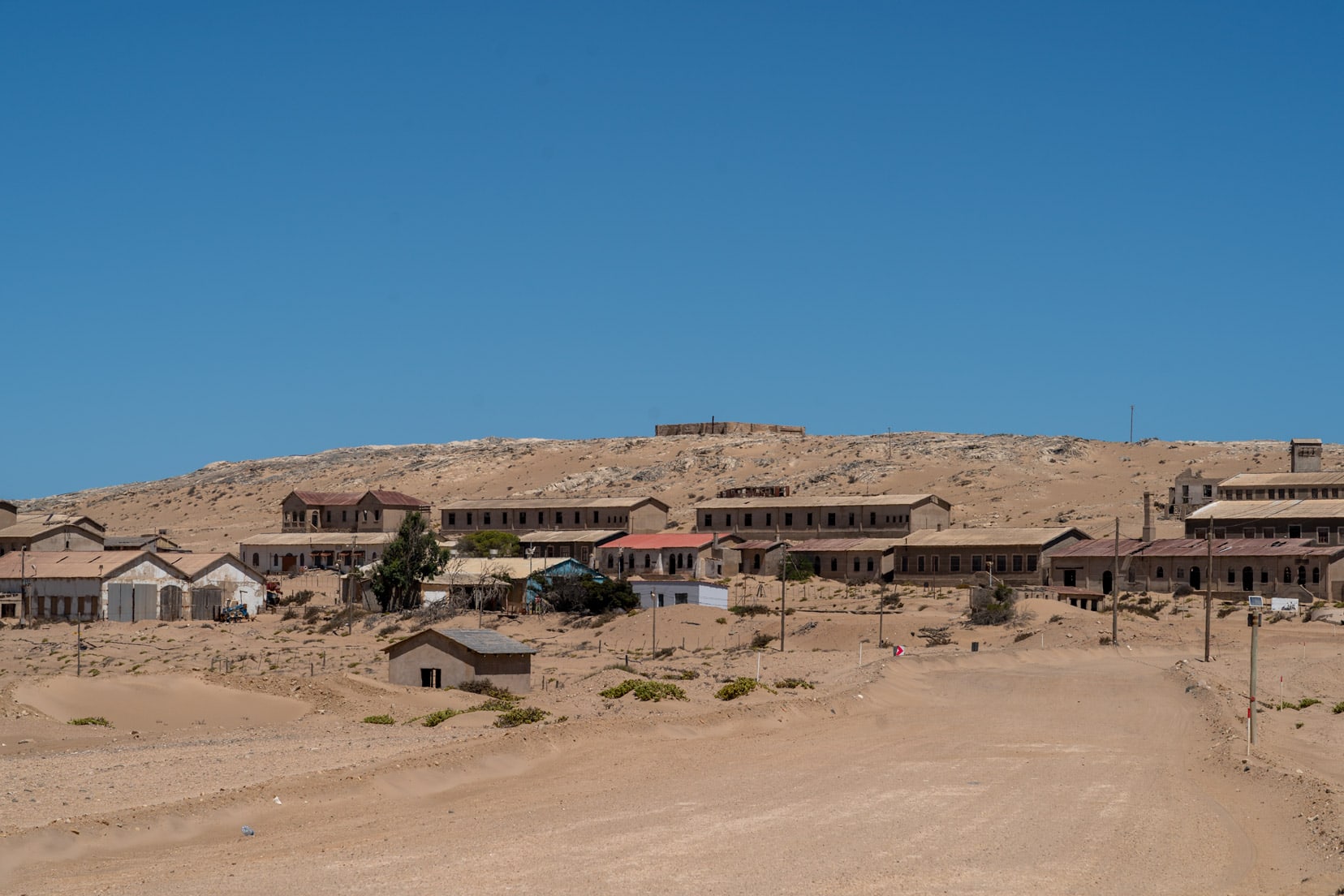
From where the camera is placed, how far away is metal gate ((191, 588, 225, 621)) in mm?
71750

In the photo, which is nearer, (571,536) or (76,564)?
(76,564)

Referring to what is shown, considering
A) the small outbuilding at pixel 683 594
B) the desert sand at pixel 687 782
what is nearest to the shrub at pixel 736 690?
the desert sand at pixel 687 782

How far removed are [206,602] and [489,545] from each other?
75.4 ft

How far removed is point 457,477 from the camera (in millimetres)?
152250

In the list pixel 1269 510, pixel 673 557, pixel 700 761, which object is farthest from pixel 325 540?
pixel 700 761

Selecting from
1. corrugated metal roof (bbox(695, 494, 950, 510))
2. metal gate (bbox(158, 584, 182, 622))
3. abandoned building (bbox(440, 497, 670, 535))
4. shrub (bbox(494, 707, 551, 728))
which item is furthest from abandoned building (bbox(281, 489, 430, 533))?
shrub (bbox(494, 707, 551, 728))

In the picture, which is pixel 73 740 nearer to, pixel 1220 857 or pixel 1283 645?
pixel 1220 857

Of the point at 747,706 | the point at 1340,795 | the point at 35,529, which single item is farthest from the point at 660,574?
the point at 1340,795

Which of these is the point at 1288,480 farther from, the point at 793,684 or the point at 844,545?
the point at 793,684

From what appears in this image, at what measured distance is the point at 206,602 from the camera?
237ft

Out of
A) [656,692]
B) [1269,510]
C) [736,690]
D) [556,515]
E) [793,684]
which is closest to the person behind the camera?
[656,692]

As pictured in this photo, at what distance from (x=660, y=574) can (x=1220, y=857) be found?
208ft

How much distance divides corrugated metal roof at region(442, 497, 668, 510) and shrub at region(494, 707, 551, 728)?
60.2 metres

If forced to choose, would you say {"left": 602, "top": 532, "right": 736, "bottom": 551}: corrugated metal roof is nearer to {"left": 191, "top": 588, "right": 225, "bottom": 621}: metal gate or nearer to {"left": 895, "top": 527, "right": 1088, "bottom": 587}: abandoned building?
{"left": 895, "top": 527, "right": 1088, "bottom": 587}: abandoned building
